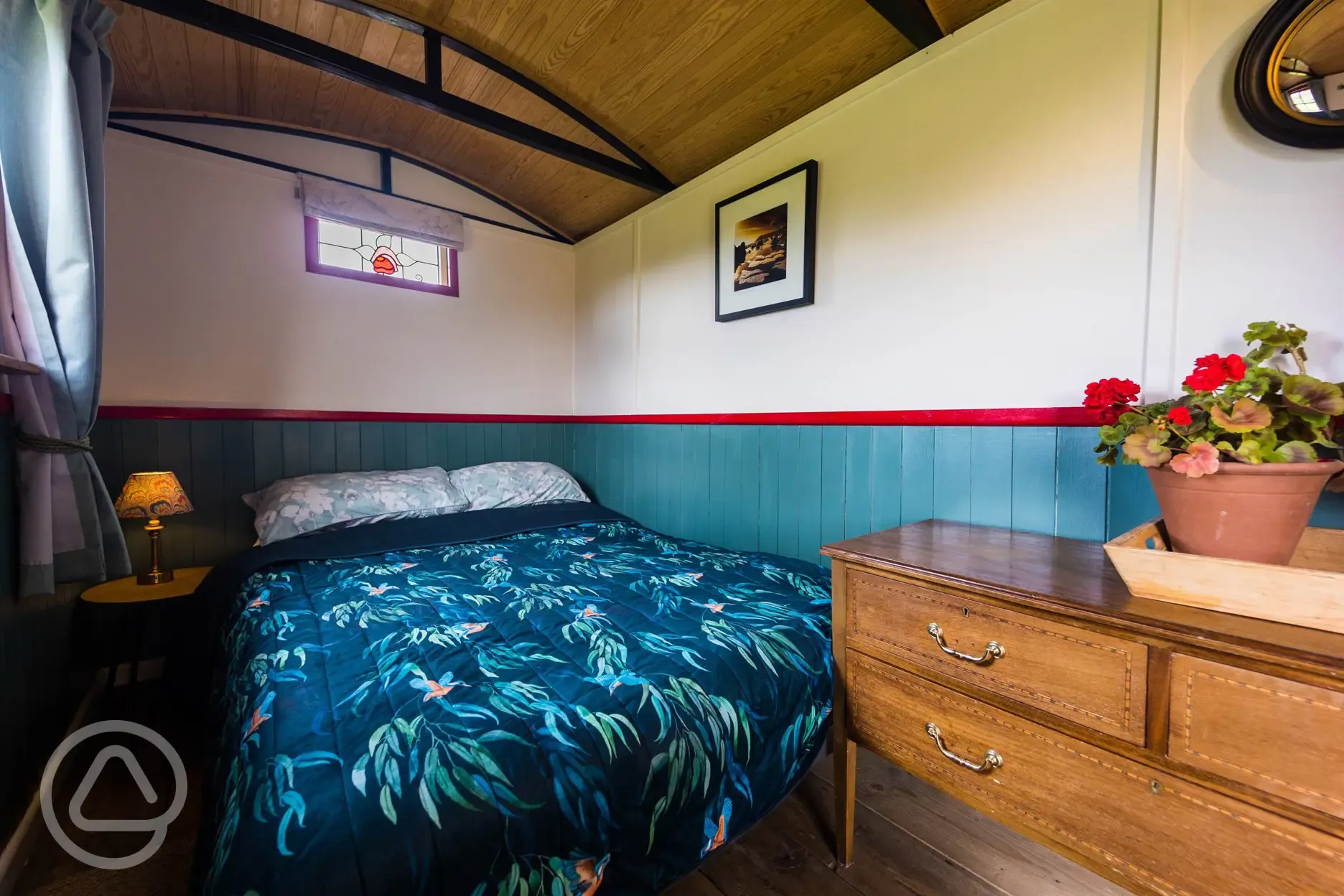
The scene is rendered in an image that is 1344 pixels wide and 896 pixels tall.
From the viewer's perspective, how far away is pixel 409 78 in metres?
1.91

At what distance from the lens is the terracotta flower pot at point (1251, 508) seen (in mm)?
789

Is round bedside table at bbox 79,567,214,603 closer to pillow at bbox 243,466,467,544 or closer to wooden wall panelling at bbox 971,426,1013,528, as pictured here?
pillow at bbox 243,466,467,544

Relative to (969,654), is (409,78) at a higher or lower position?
higher

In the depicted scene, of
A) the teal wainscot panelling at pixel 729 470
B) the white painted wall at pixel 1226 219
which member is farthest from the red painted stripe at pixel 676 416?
the white painted wall at pixel 1226 219

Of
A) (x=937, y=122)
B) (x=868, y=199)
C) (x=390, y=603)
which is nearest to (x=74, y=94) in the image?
(x=390, y=603)

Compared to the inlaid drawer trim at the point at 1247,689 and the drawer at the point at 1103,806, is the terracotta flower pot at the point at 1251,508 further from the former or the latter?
the drawer at the point at 1103,806

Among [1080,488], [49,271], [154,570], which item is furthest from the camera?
[154,570]

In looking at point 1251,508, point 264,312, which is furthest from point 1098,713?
point 264,312

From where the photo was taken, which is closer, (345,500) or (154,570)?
(154,570)

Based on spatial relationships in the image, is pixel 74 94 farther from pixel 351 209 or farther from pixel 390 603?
pixel 390 603

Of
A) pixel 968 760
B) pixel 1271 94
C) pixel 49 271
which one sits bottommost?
pixel 968 760

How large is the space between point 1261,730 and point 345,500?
8.73ft

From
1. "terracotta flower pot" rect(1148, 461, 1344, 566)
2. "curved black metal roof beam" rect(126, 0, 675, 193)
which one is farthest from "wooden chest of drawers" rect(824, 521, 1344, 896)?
"curved black metal roof beam" rect(126, 0, 675, 193)

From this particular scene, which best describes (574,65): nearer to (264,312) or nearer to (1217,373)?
(264,312)
